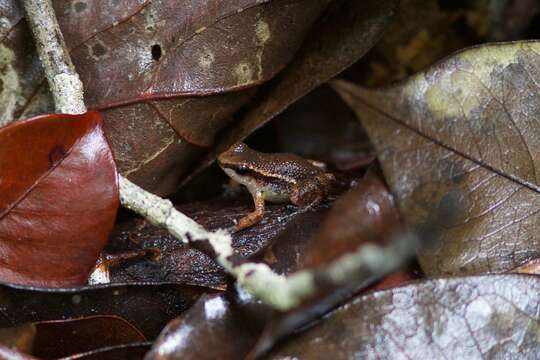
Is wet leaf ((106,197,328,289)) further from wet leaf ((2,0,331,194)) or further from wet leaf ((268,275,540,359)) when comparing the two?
wet leaf ((268,275,540,359))

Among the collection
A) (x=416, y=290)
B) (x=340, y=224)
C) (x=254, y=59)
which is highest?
(x=254, y=59)

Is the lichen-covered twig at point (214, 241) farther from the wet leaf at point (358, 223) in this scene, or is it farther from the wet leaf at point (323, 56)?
the wet leaf at point (323, 56)

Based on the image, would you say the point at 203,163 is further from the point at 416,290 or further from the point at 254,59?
the point at 416,290

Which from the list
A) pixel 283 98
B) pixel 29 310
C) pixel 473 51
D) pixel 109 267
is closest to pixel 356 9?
pixel 283 98

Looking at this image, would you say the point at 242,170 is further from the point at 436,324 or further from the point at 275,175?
the point at 436,324

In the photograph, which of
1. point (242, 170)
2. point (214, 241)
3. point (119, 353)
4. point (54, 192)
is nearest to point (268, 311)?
point (214, 241)

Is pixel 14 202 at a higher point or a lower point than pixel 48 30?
lower
